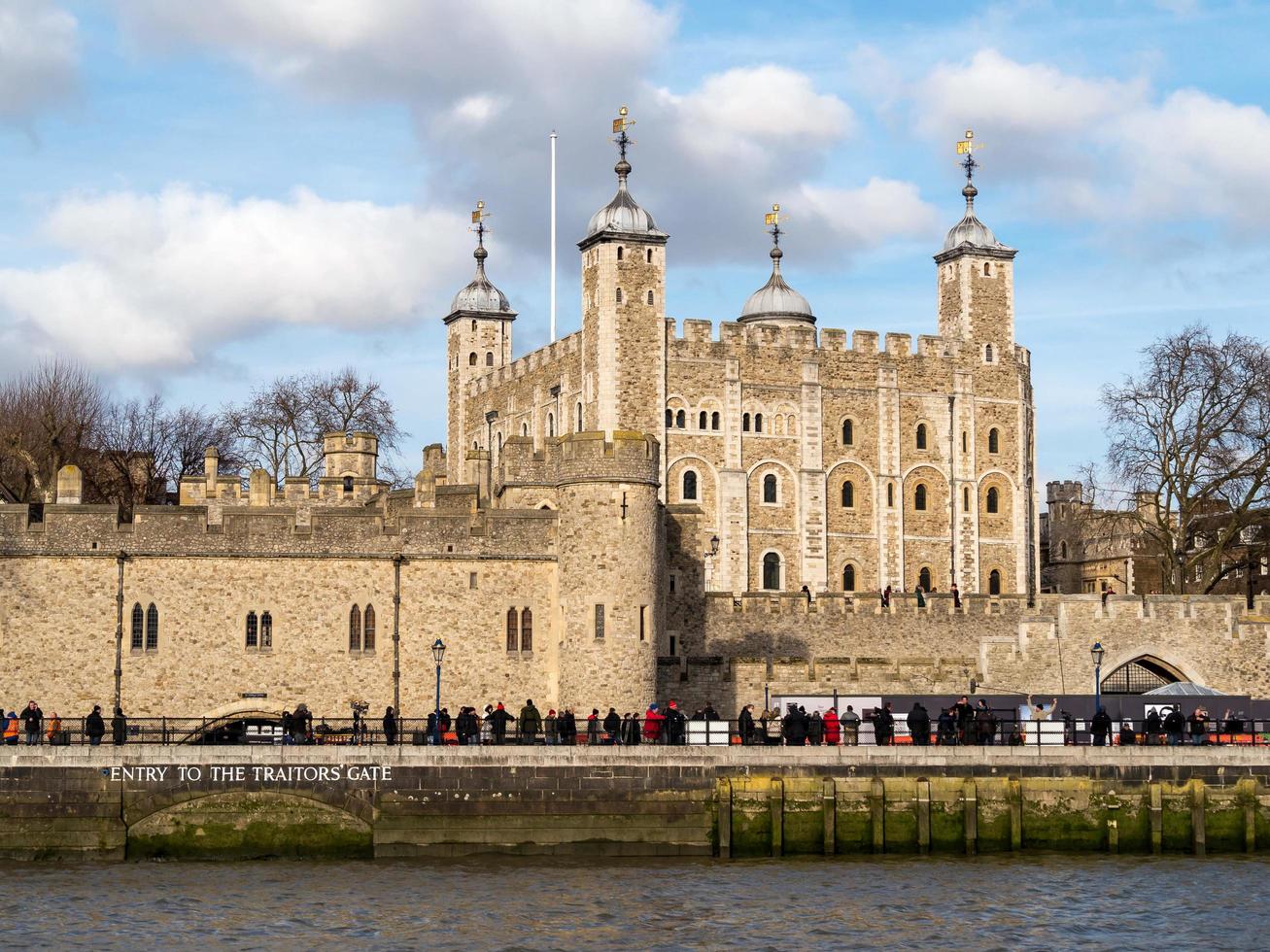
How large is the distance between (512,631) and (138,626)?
764cm

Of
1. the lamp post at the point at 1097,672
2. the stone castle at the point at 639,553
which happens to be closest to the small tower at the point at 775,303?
the stone castle at the point at 639,553

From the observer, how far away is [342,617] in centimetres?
4762

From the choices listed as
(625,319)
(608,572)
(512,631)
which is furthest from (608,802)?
(625,319)

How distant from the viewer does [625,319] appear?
76.5 metres

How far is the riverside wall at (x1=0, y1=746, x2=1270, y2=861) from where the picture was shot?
3884 centimetres

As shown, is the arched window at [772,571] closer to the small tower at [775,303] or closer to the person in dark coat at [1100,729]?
the small tower at [775,303]

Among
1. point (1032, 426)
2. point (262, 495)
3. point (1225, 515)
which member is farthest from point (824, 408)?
point (262, 495)

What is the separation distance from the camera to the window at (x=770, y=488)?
79.1 metres

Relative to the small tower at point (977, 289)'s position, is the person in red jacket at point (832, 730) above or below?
below

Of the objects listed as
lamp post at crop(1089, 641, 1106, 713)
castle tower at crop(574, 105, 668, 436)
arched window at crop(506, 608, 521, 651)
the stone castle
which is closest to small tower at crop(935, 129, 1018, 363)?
the stone castle

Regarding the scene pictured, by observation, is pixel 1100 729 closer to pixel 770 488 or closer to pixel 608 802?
pixel 608 802

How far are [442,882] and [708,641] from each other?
63.3ft

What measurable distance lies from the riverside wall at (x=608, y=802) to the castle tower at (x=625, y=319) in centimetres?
3672

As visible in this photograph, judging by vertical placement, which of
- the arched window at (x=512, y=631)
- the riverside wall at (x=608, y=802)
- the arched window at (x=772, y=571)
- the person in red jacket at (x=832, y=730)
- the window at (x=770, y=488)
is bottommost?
the riverside wall at (x=608, y=802)
